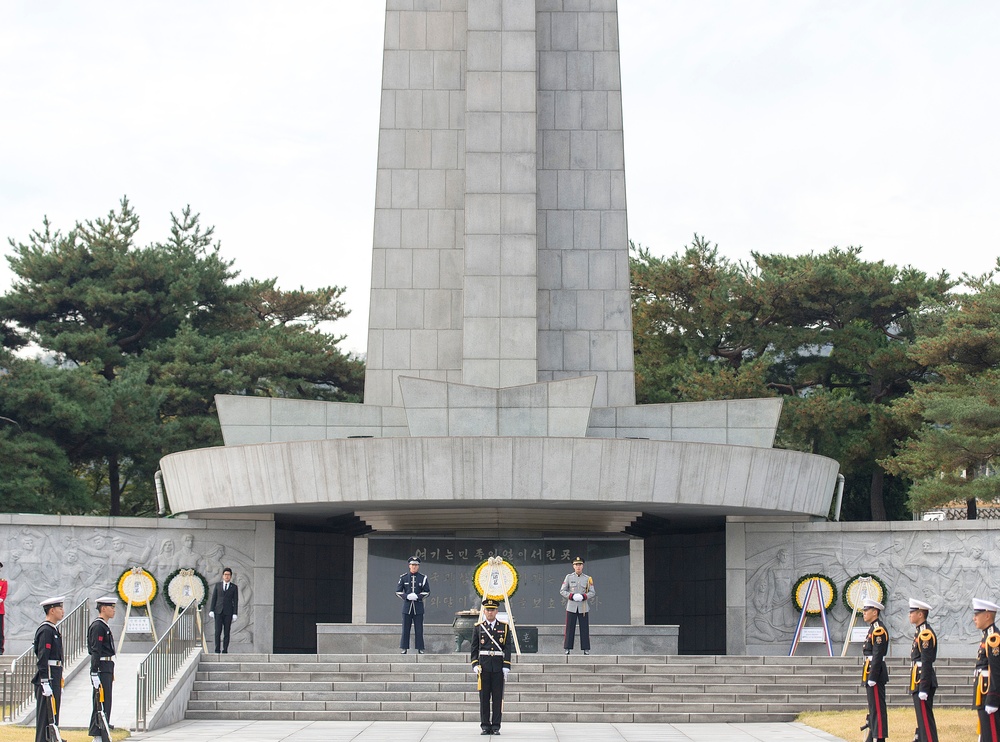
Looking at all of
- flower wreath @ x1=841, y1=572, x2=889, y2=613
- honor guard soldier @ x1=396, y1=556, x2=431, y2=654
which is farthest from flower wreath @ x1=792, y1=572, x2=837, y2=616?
honor guard soldier @ x1=396, y1=556, x2=431, y2=654

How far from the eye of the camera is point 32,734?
14883mm

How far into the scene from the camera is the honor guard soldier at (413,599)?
1970 centimetres

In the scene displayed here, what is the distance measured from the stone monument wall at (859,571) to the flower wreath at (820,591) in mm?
288

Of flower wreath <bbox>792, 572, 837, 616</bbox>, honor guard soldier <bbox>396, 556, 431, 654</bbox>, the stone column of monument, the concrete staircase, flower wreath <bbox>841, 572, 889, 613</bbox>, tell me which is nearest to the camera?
the concrete staircase

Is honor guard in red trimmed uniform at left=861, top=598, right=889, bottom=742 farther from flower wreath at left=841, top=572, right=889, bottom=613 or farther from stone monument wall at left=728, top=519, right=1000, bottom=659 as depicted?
stone monument wall at left=728, top=519, right=1000, bottom=659

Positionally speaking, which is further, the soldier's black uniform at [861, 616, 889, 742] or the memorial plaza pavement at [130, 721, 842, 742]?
the memorial plaza pavement at [130, 721, 842, 742]

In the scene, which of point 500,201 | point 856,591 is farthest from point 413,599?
point 500,201

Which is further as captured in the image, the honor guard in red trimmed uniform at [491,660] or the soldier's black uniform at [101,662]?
the honor guard in red trimmed uniform at [491,660]

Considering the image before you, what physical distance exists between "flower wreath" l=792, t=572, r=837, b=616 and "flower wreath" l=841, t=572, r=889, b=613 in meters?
0.24

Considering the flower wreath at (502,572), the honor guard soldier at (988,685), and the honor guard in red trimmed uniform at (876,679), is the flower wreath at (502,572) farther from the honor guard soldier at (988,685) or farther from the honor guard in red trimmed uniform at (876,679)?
the honor guard soldier at (988,685)

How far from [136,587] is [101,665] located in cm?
1006

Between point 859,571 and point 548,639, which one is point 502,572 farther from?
point 859,571

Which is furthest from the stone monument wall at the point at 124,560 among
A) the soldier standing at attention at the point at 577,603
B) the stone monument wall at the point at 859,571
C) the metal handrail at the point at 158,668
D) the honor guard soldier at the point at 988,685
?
the honor guard soldier at the point at 988,685

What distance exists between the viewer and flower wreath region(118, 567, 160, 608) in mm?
23094
